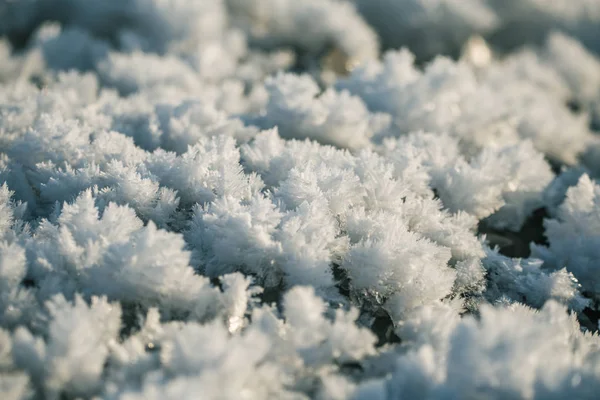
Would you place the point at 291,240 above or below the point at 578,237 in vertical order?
below

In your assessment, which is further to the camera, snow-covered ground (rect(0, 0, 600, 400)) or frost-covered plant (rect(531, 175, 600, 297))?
frost-covered plant (rect(531, 175, 600, 297))

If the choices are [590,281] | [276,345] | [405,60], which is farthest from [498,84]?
[276,345]

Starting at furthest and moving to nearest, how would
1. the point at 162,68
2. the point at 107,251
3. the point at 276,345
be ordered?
the point at 162,68, the point at 107,251, the point at 276,345

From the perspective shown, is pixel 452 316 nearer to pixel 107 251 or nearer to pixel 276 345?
pixel 276 345

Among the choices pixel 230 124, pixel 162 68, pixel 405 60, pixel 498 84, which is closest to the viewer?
pixel 230 124

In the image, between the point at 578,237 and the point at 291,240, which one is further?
the point at 578,237

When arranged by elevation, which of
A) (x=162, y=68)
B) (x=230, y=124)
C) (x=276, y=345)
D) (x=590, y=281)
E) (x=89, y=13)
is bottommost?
(x=276, y=345)

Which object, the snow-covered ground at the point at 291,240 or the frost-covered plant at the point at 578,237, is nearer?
the snow-covered ground at the point at 291,240

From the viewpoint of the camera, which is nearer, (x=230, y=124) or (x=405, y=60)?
(x=230, y=124)
